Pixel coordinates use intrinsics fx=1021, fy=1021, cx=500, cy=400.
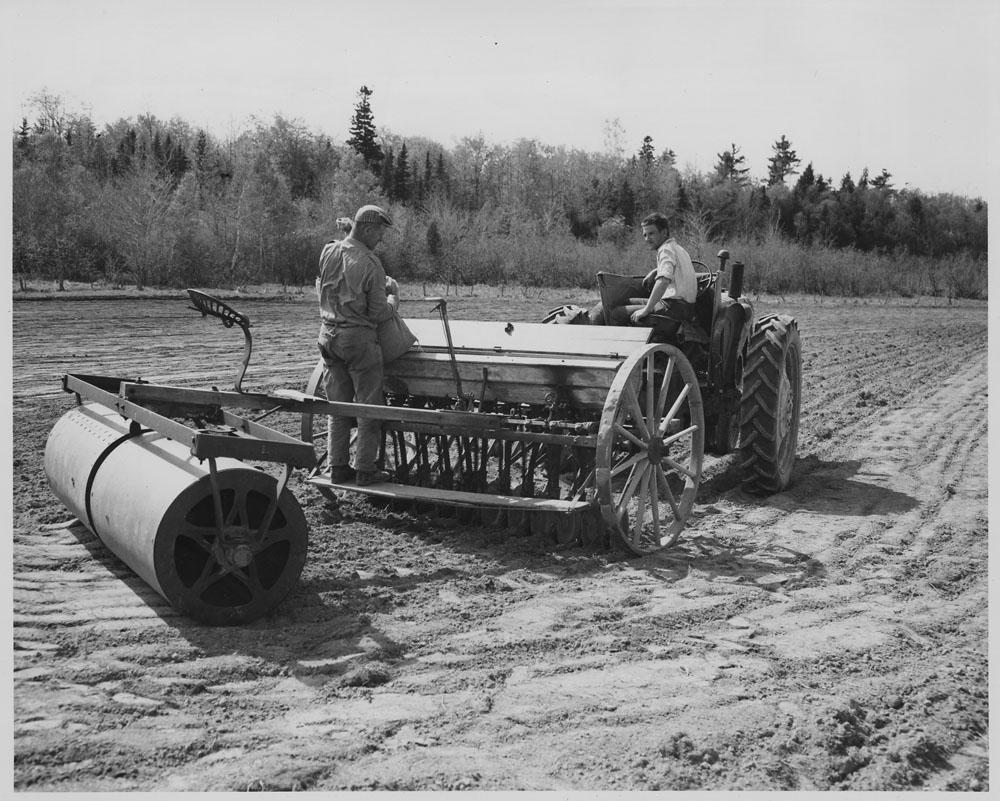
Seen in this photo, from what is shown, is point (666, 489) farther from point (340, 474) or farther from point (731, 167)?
point (731, 167)

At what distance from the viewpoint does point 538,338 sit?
6.79 meters

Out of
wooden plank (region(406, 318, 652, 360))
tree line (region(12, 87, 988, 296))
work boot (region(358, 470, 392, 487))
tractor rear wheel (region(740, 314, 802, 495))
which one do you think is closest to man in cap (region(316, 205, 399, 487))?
work boot (region(358, 470, 392, 487))

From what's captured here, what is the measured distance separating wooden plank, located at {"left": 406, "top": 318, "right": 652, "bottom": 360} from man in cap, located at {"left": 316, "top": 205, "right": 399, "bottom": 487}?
71 cm

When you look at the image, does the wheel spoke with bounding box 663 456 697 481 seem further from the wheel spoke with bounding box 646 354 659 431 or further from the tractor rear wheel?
the tractor rear wheel

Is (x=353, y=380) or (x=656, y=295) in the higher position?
(x=656, y=295)

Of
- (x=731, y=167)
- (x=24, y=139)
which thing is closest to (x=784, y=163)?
(x=731, y=167)

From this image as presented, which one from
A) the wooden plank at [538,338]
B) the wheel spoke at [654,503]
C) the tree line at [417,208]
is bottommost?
the wheel spoke at [654,503]

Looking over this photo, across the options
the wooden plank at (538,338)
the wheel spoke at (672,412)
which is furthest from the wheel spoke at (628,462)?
the wooden plank at (538,338)

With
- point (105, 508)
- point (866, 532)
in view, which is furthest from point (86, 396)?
point (866, 532)

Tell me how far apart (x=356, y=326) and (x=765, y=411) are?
3.11 metres

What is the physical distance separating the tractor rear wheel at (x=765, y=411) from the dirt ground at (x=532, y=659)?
20 centimetres

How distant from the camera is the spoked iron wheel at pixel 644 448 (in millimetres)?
5598

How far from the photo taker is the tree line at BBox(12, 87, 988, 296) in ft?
100

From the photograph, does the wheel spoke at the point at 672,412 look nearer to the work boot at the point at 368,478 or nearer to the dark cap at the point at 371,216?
the work boot at the point at 368,478
